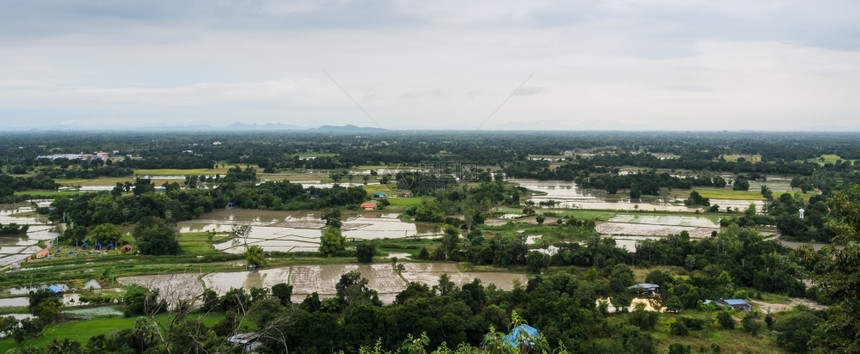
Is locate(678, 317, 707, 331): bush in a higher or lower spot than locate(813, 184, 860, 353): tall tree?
lower

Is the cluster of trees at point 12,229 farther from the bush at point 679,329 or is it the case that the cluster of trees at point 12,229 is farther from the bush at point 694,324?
the bush at point 694,324

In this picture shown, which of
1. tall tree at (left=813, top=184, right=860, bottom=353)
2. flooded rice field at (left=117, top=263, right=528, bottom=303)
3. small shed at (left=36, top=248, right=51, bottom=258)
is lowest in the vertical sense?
flooded rice field at (left=117, top=263, right=528, bottom=303)

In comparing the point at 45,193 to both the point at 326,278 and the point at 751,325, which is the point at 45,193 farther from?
the point at 751,325

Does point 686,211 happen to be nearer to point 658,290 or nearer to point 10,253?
point 658,290

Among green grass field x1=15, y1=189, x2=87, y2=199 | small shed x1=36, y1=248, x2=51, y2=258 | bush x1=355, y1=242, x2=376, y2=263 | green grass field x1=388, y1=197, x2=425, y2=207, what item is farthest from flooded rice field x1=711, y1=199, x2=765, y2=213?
green grass field x1=15, y1=189, x2=87, y2=199

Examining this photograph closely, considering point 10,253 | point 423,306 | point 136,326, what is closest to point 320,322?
point 423,306

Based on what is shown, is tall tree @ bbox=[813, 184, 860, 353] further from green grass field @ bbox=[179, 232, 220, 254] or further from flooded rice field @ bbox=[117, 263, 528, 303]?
green grass field @ bbox=[179, 232, 220, 254]

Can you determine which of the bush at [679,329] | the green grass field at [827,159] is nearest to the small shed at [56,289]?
the bush at [679,329]
